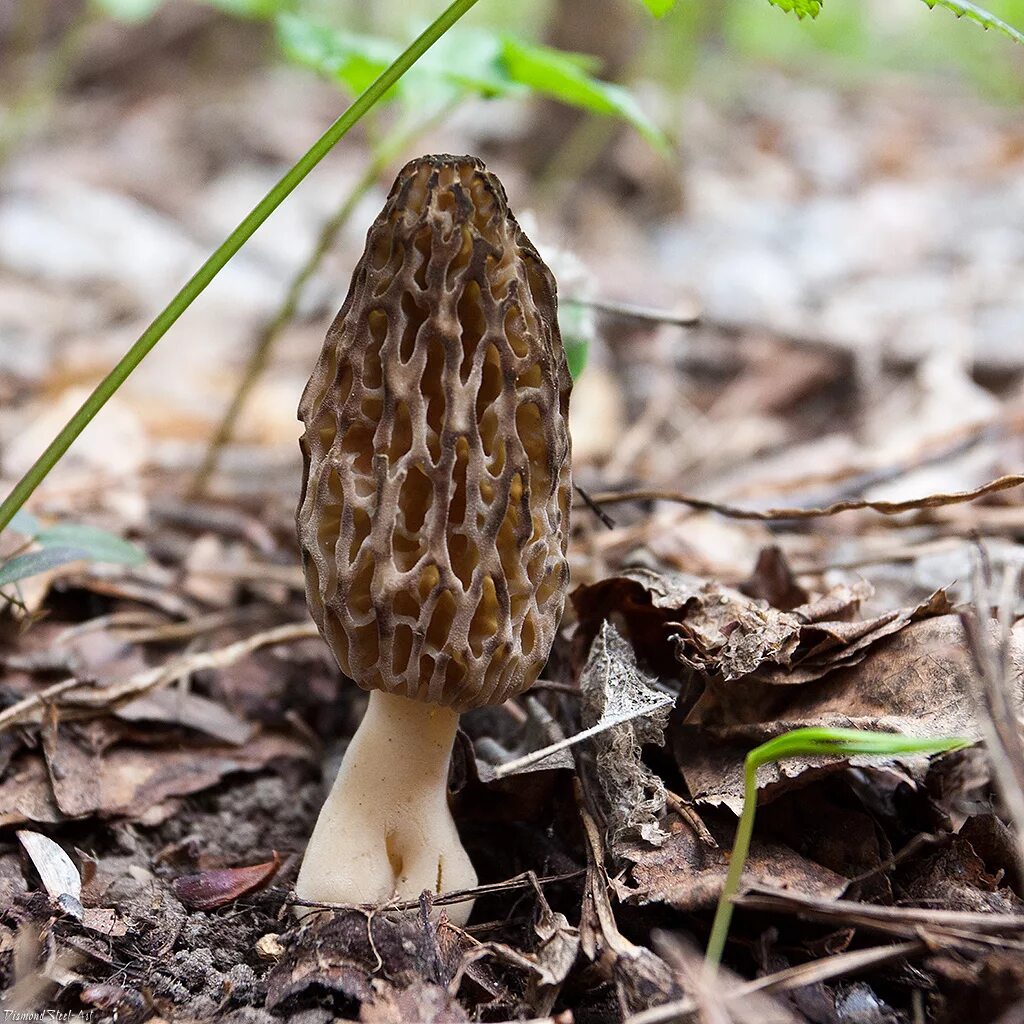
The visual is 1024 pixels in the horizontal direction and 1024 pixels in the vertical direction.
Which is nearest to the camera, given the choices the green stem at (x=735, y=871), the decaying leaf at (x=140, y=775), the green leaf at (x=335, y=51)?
the green stem at (x=735, y=871)

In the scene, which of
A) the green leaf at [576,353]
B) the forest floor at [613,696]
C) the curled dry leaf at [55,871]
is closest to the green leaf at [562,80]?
the forest floor at [613,696]

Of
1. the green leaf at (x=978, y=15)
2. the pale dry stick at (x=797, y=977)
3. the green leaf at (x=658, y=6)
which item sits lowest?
the pale dry stick at (x=797, y=977)

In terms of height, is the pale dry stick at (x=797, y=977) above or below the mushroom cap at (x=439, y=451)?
below

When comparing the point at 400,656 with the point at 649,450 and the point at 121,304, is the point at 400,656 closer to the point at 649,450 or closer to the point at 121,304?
the point at 649,450

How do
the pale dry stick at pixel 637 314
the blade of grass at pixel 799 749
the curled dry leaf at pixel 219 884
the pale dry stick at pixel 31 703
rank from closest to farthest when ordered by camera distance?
the blade of grass at pixel 799 749 < the curled dry leaf at pixel 219 884 < the pale dry stick at pixel 31 703 < the pale dry stick at pixel 637 314

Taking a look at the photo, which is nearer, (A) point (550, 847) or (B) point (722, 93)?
(A) point (550, 847)

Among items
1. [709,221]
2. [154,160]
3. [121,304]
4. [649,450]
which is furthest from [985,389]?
[154,160]

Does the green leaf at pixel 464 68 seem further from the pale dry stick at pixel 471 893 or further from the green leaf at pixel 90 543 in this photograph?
the pale dry stick at pixel 471 893

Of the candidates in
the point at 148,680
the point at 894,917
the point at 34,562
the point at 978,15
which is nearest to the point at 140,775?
the point at 148,680

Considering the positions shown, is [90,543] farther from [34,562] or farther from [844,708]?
[844,708]
